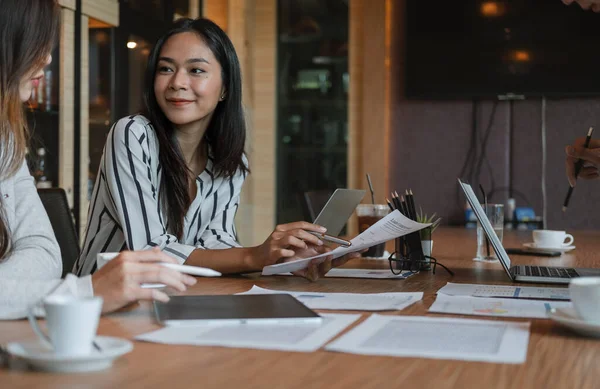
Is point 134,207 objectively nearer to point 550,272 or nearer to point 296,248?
point 296,248

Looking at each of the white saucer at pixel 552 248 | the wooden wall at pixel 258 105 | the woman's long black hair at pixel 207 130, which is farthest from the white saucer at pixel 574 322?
the wooden wall at pixel 258 105

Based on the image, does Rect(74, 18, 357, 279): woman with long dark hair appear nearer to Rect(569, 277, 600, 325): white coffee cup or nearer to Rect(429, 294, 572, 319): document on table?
Rect(429, 294, 572, 319): document on table

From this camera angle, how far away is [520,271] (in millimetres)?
1795

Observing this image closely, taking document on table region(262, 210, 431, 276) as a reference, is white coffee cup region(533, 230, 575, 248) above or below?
below

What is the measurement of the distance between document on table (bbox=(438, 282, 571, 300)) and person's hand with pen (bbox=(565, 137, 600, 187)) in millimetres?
817

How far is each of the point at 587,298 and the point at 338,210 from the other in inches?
34.9

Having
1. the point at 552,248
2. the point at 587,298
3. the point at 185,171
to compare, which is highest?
the point at 185,171

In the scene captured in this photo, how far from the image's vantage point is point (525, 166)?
4703mm

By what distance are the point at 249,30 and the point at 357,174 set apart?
1.30 m

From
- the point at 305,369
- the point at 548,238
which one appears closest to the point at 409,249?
the point at 548,238

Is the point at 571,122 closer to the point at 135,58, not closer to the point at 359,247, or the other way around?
the point at 135,58

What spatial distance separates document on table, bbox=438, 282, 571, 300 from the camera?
1445 mm

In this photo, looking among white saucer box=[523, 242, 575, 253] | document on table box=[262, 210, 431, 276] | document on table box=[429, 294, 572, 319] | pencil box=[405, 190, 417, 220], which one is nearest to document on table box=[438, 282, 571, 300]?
document on table box=[429, 294, 572, 319]

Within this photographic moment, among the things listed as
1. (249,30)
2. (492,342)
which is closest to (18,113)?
(492,342)
